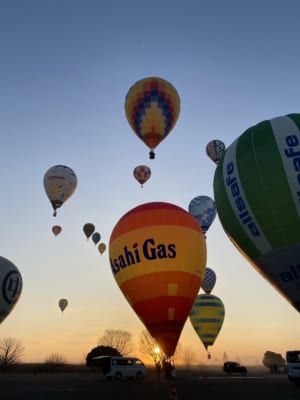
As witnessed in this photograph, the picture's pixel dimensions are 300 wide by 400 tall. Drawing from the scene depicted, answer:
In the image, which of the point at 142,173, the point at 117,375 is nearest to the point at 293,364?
the point at 117,375

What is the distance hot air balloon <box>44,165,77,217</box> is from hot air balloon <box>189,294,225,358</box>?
18736 millimetres

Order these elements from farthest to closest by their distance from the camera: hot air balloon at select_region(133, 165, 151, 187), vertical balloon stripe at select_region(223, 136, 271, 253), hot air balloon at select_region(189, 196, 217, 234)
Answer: hot air balloon at select_region(189, 196, 217, 234), hot air balloon at select_region(133, 165, 151, 187), vertical balloon stripe at select_region(223, 136, 271, 253)

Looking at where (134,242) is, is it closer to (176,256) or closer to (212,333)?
(176,256)

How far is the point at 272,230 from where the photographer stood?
19.3 meters

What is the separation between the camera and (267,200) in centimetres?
1959

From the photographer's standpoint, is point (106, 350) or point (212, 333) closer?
point (212, 333)

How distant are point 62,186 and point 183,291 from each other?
27573mm

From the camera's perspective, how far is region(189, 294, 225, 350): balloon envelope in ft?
143

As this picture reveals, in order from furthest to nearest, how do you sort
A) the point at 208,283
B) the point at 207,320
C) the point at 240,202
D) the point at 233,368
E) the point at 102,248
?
the point at 102,248
the point at 208,283
the point at 233,368
the point at 207,320
the point at 240,202

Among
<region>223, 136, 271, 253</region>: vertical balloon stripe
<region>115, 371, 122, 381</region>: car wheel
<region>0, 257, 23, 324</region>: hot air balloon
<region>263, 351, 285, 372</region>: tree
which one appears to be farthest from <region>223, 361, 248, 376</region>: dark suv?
<region>263, 351, 285, 372</region>: tree

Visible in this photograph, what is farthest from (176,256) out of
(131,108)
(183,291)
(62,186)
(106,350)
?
(106,350)

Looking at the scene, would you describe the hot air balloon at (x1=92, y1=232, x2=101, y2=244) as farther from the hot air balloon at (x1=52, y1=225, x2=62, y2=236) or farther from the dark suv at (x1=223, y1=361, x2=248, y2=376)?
the dark suv at (x1=223, y1=361, x2=248, y2=376)

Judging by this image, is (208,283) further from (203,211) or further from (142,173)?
(142,173)

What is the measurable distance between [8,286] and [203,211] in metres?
22.6
